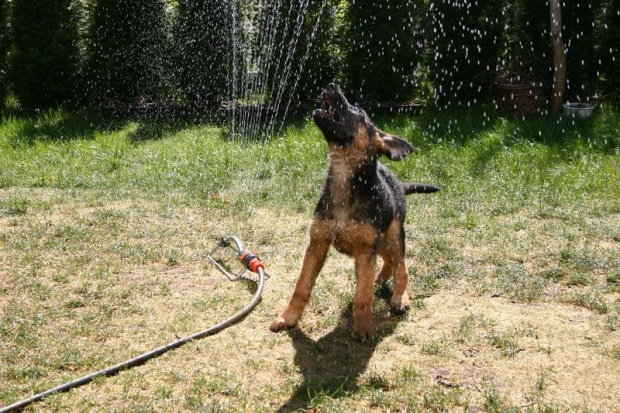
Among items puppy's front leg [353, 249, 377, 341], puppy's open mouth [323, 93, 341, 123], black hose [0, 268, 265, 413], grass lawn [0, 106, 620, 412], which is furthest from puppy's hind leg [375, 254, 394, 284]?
puppy's open mouth [323, 93, 341, 123]

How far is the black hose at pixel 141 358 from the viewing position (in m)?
3.30

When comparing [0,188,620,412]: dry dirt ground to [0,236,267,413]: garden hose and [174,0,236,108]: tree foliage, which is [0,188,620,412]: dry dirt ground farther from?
[174,0,236,108]: tree foliage

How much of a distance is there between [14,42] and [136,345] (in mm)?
8462

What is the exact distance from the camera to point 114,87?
11.1m

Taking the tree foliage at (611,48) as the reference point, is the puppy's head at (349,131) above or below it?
below

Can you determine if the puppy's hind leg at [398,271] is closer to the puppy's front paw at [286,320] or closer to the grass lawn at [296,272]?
the grass lawn at [296,272]

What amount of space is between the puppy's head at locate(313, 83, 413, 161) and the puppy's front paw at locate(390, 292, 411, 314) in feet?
3.28

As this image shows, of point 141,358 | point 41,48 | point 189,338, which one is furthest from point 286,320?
point 41,48

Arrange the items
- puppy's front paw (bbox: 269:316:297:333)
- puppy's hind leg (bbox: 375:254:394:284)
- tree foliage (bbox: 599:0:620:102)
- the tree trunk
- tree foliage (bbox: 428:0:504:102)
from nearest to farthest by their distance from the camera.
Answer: puppy's front paw (bbox: 269:316:297:333) → puppy's hind leg (bbox: 375:254:394:284) → the tree trunk → tree foliage (bbox: 599:0:620:102) → tree foliage (bbox: 428:0:504:102)

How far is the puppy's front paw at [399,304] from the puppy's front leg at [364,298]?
16.0 inches

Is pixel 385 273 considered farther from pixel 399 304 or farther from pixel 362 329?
pixel 362 329

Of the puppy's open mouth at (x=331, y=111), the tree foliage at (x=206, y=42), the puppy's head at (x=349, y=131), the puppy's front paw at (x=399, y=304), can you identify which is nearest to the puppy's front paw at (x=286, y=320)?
the puppy's front paw at (x=399, y=304)

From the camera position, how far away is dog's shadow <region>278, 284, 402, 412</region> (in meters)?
3.46

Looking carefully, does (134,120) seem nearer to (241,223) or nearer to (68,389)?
(241,223)
